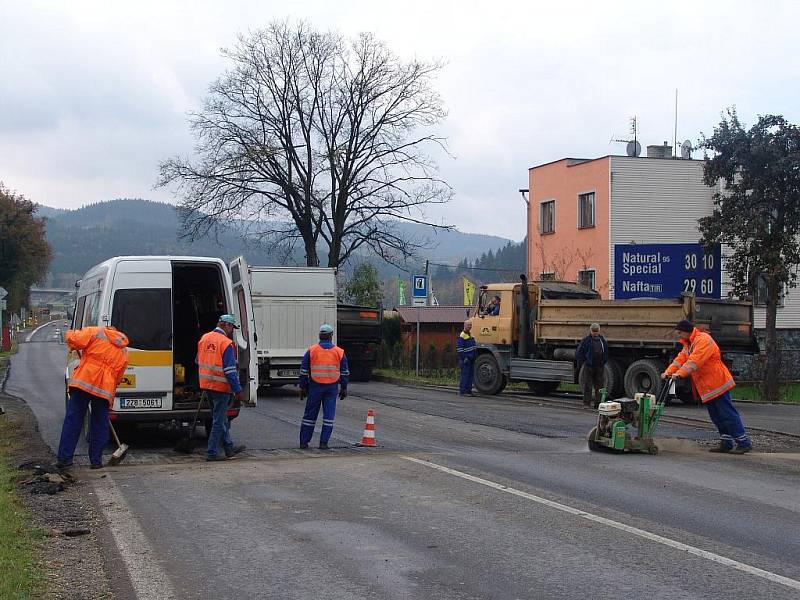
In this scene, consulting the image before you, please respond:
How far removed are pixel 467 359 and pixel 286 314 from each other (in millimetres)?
4452

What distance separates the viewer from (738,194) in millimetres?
23203

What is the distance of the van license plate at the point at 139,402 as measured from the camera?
39.4 ft

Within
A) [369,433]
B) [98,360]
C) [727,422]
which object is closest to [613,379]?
[727,422]

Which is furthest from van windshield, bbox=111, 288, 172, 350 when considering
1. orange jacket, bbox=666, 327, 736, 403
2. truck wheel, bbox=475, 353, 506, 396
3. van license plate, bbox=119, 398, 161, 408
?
truck wheel, bbox=475, 353, 506, 396

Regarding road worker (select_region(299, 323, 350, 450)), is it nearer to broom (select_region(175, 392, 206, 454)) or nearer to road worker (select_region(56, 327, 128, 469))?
broom (select_region(175, 392, 206, 454))

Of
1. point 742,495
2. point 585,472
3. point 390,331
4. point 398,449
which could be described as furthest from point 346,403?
point 390,331

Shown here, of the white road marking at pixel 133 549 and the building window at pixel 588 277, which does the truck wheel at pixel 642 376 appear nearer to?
the white road marking at pixel 133 549

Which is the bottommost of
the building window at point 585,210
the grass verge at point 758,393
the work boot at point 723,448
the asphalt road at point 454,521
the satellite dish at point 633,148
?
the asphalt road at point 454,521

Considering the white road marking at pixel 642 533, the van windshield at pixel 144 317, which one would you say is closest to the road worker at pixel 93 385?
the van windshield at pixel 144 317

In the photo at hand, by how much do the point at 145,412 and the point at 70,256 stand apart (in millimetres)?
190189

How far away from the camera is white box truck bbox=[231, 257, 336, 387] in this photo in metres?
22.2

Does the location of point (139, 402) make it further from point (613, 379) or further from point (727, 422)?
point (613, 379)

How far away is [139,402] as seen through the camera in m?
12.1

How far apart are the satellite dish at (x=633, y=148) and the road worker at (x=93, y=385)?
107ft
